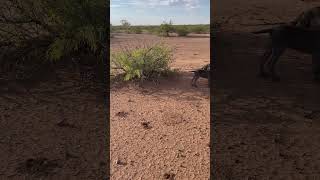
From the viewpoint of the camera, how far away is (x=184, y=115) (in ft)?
20.2

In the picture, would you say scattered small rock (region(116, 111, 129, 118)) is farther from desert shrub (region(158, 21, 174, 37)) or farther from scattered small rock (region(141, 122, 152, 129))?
desert shrub (region(158, 21, 174, 37))

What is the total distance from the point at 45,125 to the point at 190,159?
2.00 m

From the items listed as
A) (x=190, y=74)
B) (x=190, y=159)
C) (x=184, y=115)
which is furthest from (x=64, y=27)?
(x=190, y=159)

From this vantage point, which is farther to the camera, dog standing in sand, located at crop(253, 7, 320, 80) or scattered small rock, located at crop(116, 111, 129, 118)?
dog standing in sand, located at crop(253, 7, 320, 80)

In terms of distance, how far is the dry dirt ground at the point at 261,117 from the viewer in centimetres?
468

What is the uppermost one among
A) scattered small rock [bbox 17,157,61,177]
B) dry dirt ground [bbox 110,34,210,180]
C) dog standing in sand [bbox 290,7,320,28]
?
dog standing in sand [bbox 290,7,320,28]

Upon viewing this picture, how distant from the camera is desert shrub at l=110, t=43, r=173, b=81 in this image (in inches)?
307

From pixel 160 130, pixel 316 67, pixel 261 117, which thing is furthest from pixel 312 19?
pixel 160 130

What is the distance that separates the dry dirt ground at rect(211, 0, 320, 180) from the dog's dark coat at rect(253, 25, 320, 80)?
28 centimetres

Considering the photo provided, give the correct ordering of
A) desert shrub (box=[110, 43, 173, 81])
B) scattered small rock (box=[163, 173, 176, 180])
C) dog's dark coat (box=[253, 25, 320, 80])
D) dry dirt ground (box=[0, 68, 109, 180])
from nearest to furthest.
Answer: scattered small rock (box=[163, 173, 176, 180]) → dry dirt ground (box=[0, 68, 109, 180]) → dog's dark coat (box=[253, 25, 320, 80]) → desert shrub (box=[110, 43, 173, 81])

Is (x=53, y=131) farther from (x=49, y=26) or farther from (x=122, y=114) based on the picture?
(x=49, y=26)

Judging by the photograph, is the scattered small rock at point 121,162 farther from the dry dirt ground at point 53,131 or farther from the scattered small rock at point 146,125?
the scattered small rock at point 146,125

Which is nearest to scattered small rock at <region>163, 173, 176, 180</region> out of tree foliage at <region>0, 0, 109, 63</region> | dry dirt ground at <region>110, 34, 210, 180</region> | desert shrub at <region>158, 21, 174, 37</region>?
dry dirt ground at <region>110, 34, 210, 180</region>

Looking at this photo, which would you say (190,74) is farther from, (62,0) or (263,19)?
(263,19)
